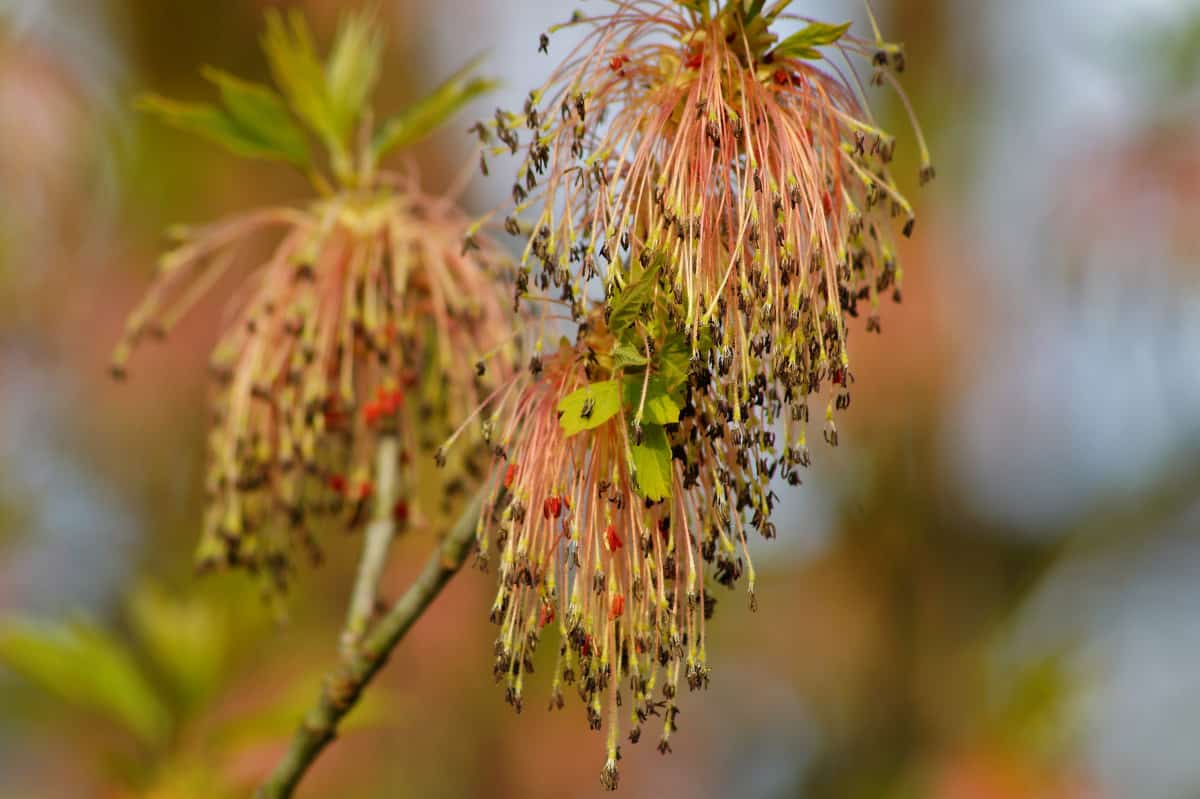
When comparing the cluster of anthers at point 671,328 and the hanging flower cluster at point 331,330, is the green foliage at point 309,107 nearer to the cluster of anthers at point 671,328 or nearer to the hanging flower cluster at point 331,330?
the hanging flower cluster at point 331,330

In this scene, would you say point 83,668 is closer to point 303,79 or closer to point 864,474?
point 303,79

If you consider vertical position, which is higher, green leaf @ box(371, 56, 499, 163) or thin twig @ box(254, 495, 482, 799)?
green leaf @ box(371, 56, 499, 163)

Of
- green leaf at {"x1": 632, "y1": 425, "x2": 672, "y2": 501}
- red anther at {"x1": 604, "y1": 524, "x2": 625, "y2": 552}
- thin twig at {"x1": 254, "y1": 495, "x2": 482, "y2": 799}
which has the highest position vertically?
green leaf at {"x1": 632, "y1": 425, "x2": 672, "y2": 501}

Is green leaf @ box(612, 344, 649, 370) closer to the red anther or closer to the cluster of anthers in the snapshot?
the cluster of anthers

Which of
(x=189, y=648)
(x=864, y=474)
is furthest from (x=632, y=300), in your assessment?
(x=864, y=474)

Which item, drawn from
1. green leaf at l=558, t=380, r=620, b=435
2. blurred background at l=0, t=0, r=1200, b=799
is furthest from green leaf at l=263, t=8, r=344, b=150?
blurred background at l=0, t=0, r=1200, b=799

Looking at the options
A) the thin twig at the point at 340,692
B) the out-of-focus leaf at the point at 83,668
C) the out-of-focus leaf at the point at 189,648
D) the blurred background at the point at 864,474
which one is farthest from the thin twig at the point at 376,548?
the blurred background at the point at 864,474

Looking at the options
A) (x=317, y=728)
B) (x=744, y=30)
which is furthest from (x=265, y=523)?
(x=744, y=30)
